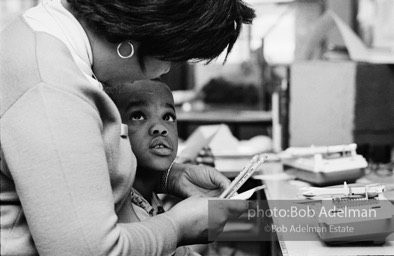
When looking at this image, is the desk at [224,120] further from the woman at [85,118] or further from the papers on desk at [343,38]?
the woman at [85,118]

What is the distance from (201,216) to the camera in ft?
3.38

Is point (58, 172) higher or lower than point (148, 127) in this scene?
higher

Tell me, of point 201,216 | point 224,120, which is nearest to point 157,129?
point 201,216

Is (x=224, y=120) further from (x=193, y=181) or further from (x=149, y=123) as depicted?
(x=149, y=123)

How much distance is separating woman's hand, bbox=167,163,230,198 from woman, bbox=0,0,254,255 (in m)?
0.31

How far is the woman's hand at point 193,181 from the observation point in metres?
1.41

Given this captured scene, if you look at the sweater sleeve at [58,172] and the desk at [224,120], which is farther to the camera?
the desk at [224,120]

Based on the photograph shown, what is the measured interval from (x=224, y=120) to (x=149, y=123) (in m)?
2.61

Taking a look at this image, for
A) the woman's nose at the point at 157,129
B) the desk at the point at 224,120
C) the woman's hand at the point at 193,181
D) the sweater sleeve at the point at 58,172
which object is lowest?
the desk at the point at 224,120

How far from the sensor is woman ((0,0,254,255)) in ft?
2.75

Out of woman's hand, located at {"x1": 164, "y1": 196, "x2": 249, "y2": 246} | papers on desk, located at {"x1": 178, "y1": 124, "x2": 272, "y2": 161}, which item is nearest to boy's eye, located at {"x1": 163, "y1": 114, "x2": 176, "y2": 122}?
woman's hand, located at {"x1": 164, "y1": 196, "x2": 249, "y2": 246}

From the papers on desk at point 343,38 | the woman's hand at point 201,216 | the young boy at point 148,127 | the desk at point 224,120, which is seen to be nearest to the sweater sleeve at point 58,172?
the woman's hand at point 201,216

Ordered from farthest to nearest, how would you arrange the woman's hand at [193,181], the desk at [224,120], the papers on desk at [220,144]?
the desk at [224,120] < the papers on desk at [220,144] < the woman's hand at [193,181]

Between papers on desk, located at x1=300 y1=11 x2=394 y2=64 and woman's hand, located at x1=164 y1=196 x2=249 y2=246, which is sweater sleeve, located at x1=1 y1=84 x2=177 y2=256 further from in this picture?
papers on desk, located at x1=300 y1=11 x2=394 y2=64
